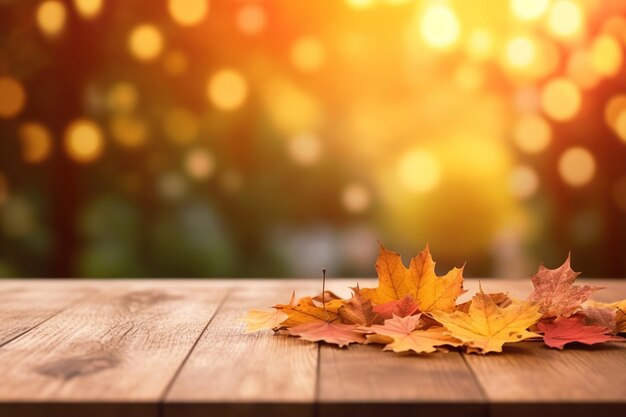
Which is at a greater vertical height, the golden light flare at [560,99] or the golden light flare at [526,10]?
the golden light flare at [526,10]

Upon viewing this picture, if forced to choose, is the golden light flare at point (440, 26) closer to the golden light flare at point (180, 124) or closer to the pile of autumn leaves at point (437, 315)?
the golden light flare at point (180, 124)

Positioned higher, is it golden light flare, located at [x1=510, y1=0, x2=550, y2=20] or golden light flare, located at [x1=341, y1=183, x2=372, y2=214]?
golden light flare, located at [x1=510, y1=0, x2=550, y2=20]

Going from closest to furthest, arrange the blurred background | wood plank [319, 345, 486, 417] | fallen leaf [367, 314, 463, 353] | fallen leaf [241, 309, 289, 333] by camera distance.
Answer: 1. wood plank [319, 345, 486, 417]
2. fallen leaf [367, 314, 463, 353]
3. fallen leaf [241, 309, 289, 333]
4. the blurred background

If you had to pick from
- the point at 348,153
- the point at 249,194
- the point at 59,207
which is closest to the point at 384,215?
the point at 348,153

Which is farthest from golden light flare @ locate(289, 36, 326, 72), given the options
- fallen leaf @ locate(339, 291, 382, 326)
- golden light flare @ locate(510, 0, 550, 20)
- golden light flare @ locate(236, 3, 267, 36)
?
fallen leaf @ locate(339, 291, 382, 326)

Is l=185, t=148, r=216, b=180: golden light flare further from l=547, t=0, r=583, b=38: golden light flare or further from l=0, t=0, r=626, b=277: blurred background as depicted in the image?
l=547, t=0, r=583, b=38: golden light flare

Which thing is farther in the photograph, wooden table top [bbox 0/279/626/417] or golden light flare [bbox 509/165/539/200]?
golden light flare [bbox 509/165/539/200]

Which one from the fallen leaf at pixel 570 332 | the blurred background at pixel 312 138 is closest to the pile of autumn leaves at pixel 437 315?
the fallen leaf at pixel 570 332
